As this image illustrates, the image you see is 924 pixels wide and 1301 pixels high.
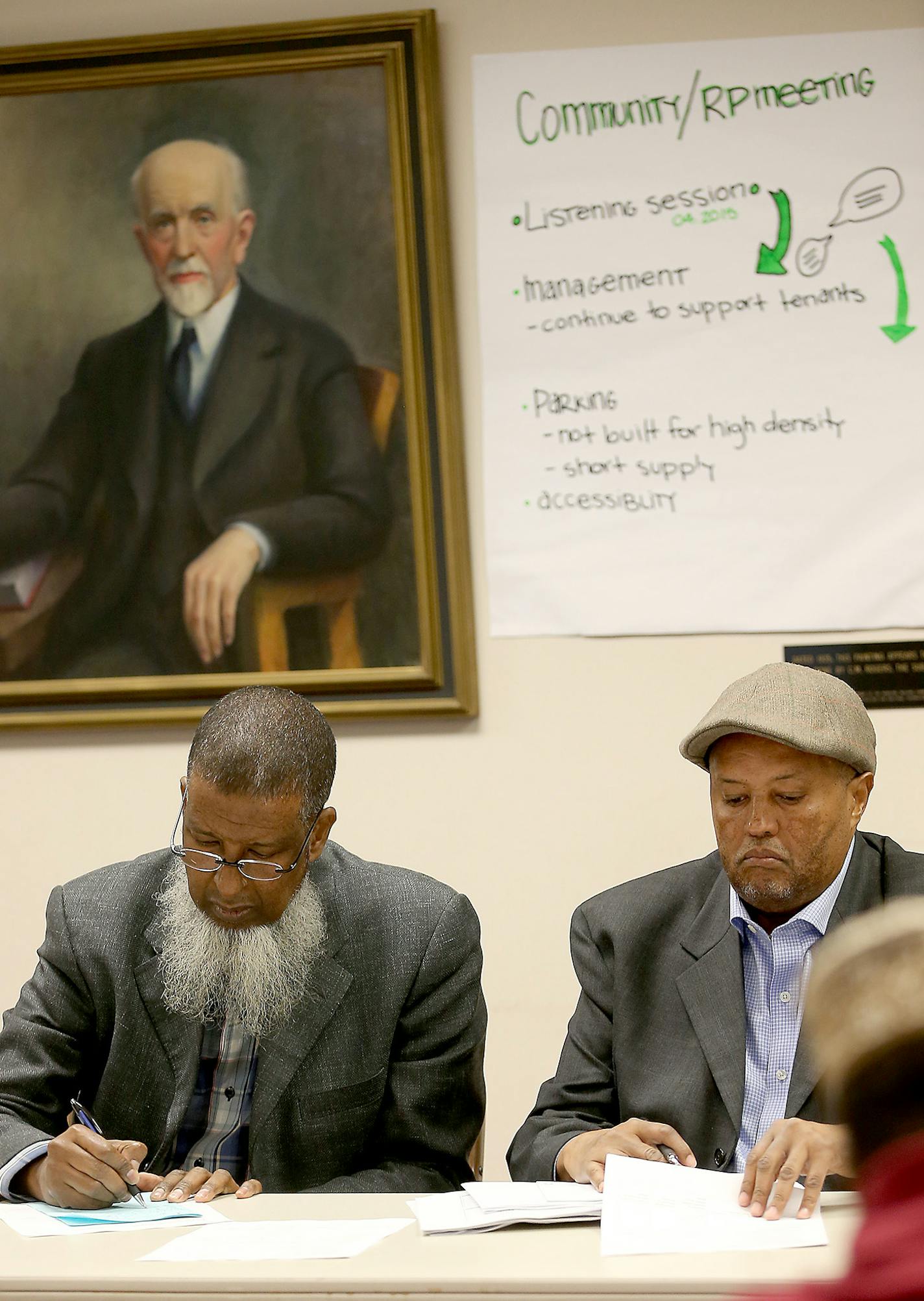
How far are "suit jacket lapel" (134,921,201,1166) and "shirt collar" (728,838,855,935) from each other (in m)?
1.03

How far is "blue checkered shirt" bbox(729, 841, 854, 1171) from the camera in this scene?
2412mm

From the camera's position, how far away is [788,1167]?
1.94 metres

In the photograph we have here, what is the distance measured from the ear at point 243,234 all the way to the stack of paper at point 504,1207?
2342 mm

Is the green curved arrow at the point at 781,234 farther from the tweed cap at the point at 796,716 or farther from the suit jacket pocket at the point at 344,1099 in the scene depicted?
the suit jacket pocket at the point at 344,1099

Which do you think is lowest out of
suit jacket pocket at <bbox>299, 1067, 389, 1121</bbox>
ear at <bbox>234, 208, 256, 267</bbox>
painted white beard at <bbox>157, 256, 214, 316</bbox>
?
suit jacket pocket at <bbox>299, 1067, 389, 1121</bbox>

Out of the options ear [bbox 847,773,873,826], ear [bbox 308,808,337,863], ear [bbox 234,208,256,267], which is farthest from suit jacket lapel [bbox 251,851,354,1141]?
ear [bbox 234,208,256,267]

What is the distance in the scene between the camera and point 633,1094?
2.51 metres

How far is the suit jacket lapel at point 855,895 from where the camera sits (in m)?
2.40

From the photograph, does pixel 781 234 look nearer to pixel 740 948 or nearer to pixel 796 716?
pixel 796 716

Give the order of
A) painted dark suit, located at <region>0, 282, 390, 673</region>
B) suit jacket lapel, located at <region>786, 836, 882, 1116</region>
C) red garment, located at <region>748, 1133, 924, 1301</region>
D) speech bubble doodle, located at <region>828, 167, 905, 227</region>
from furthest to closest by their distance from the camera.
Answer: painted dark suit, located at <region>0, 282, 390, 673</region> → speech bubble doodle, located at <region>828, 167, 905, 227</region> → suit jacket lapel, located at <region>786, 836, 882, 1116</region> → red garment, located at <region>748, 1133, 924, 1301</region>

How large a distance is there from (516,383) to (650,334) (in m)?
0.35

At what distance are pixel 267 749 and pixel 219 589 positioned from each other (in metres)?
1.09

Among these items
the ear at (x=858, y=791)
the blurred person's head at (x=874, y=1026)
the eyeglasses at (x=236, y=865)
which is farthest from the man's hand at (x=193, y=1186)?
the blurred person's head at (x=874, y=1026)

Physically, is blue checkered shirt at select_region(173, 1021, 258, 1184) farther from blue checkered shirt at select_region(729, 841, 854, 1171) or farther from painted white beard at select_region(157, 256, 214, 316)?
painted white beard at select_region(157, 256, 214, 316)
